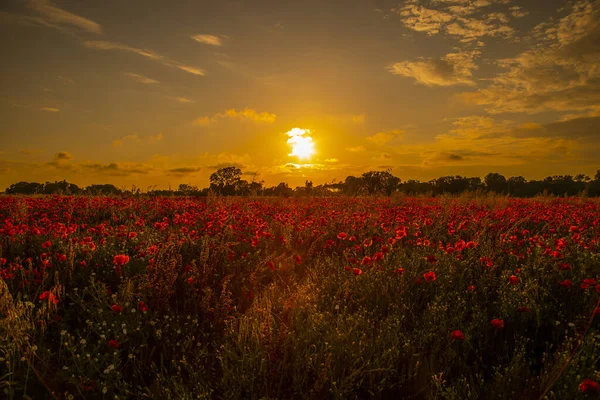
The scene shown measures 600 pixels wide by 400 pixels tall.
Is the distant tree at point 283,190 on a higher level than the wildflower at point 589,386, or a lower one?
higher

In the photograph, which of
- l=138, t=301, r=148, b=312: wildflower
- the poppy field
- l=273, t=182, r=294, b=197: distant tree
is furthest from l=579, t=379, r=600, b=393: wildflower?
l=273, t=182, r=294, b=197: distant tree

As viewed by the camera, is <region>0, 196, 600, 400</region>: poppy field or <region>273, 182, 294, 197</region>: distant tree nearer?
<region>0, 196, 600, 400</region>: poppy field

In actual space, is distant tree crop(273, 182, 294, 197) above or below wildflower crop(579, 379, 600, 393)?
above

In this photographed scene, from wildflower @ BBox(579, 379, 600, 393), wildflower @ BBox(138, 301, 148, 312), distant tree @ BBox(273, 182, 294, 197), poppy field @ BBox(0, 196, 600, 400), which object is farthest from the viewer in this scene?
distant tree @ BBox(273, 182, 294, 197)

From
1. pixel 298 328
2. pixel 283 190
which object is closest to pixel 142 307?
pixel 298 328

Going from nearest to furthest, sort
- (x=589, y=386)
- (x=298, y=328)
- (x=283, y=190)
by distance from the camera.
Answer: (x=589, y=386) → (x=298, y=328) → (x=283, y=190)

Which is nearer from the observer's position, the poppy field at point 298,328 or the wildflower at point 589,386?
the wildflower at point 589,386

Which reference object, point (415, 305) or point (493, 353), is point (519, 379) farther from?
point (415, 305)

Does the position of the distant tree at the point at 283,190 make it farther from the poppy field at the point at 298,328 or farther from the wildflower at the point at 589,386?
the wildflower at the point at 589,386

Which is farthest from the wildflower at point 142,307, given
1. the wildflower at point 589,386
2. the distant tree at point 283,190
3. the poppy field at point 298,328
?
the distant tree at point 283,190

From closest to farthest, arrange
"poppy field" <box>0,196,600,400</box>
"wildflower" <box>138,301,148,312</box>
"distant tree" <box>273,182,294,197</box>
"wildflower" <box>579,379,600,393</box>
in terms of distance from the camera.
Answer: "wildflower" <box>579,379,600,393</box> → "poppy field" <box>0,196,600,400</box> → "wildflower" <box>138,301,148,312</box> → "distant tree" <box>273,182,294,197</box>

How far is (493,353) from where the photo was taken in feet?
10.6

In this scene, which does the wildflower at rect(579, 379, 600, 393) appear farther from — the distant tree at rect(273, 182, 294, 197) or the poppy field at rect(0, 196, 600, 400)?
the distant tree at rect(273, 182, 294, 197)

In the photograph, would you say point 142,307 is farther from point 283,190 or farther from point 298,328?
point 283,190
